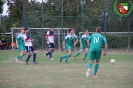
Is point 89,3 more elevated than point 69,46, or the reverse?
point 89,3

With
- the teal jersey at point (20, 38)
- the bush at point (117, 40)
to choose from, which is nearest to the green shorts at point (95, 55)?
the teal jersey at point (20, 38)

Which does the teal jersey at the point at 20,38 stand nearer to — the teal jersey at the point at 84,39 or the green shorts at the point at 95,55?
the teal jersey at the point at 84,39

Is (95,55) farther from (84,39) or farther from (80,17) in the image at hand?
(80,17)

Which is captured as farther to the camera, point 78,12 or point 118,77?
point 78,12

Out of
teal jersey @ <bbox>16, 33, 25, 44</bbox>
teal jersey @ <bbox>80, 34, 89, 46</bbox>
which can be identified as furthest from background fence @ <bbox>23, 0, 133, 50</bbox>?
teal jersey @ <bbox>16, 33, 25, 44</bbox>

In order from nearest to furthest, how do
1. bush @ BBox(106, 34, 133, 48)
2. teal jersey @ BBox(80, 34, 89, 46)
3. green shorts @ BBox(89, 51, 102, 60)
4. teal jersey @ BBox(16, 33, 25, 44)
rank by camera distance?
green shorts @ BBox(89, 51, 102, 60) < teal jersey @ BBox(16, 33, 25, 44) < teal jersey @ BBox(80, 34, 89, 46) < bush @ BBox(106, 34, 133, 48)

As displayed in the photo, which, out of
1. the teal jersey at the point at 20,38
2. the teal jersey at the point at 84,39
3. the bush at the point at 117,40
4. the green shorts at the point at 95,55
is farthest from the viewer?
the bush at the point at 117,40

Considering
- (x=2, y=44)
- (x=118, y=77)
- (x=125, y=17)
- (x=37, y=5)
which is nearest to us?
(x=118, y=77)

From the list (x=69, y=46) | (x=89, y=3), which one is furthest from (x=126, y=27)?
(x=69, y=46)

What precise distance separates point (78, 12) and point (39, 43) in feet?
15.5

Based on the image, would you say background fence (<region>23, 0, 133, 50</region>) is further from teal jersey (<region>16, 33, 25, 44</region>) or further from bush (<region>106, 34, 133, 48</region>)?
teal jersey (<region>16, 33, 25, 44</region>)

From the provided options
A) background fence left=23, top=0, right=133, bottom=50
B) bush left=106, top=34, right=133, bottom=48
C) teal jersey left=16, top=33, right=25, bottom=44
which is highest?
background fence left=23, top=0, right=133, bottom=50

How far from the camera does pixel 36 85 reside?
10.8 m

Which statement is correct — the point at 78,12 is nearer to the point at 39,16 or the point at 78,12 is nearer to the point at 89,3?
the point at 89,3
